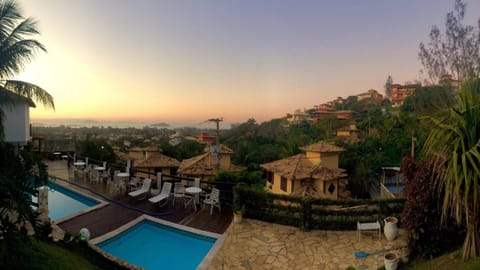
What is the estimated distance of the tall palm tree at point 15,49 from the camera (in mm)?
7996

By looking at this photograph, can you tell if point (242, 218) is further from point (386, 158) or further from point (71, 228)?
point (386, 158)

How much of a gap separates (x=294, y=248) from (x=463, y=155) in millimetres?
4184

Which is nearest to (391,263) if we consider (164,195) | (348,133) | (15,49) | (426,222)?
(426,222)

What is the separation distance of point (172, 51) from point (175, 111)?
33.2 ft

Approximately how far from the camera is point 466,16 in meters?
12.1

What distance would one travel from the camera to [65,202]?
1139cm

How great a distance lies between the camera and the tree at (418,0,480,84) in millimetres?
12016

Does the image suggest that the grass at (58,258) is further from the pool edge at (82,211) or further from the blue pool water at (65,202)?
the blue pool water at (65,202)

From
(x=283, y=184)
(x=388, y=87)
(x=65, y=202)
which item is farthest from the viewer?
(x=388, y=87)

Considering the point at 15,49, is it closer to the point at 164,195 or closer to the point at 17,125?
the point at 164,195

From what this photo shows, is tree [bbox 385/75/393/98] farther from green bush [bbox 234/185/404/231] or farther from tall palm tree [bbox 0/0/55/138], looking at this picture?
tall palm tree [bbox 0/0/55/138]

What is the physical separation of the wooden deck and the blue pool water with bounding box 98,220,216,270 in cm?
40

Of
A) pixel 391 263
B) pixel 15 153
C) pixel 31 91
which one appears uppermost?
pixel 31 91

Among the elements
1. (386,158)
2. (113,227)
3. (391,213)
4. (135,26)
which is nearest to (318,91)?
(386,158)
